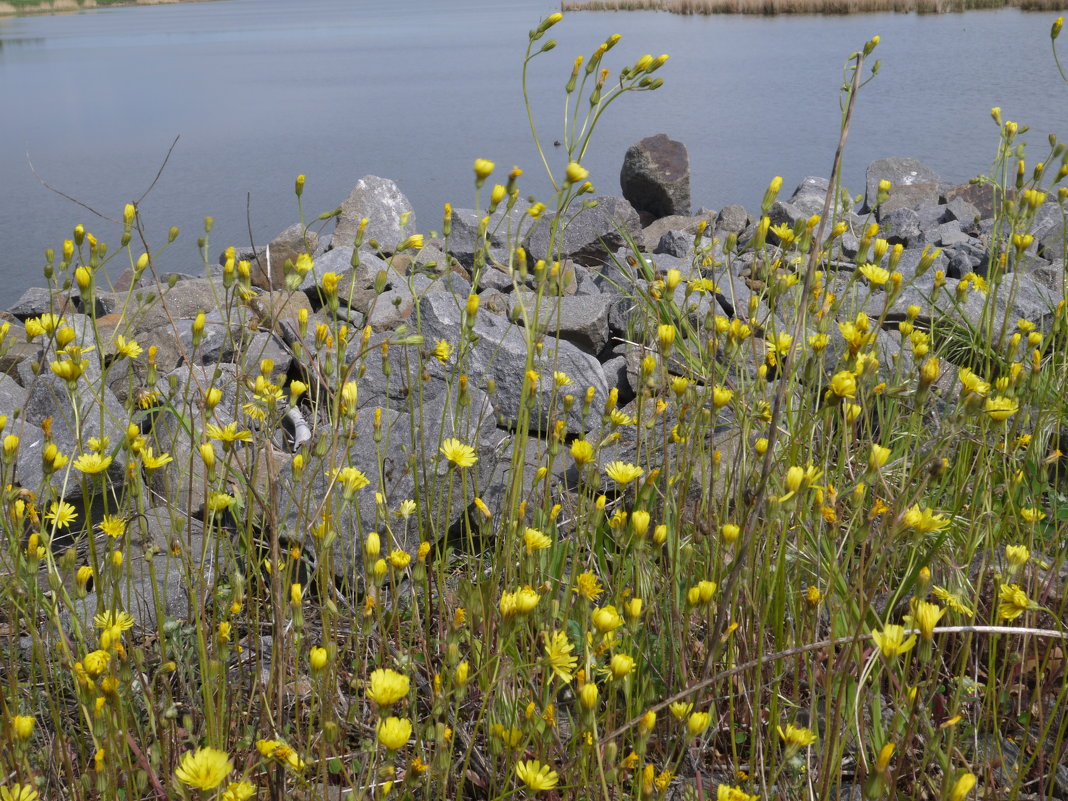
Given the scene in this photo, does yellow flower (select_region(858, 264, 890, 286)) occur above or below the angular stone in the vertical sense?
above

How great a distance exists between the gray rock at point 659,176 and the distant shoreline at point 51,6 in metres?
19.2

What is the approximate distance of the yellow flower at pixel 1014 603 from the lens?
1.05 meters

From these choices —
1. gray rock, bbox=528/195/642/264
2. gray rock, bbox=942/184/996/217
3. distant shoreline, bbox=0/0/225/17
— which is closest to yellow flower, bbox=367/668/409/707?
gray rock, bbox=528/195/642/264

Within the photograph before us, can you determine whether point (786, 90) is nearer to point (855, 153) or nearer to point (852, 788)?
point (855, 153)

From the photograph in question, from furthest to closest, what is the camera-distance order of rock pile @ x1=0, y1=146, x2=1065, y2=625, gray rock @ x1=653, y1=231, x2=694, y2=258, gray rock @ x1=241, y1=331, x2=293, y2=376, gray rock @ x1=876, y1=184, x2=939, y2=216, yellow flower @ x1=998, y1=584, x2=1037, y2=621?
gray rock @ x1=876, y1=184, x2=939, y2=216
gray rock @ x1=653, y1=231, x2=694, y2=258
gray rock @ x1=241, y1=331, x2=293, y2=376
rock pile @ x1=0, y1=146, x2=1065, y2=625
yellow flower @ x1=998, y1=584, x2=1037, y2=621

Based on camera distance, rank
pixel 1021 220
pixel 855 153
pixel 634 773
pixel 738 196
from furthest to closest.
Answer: pixel 855 153
pixel 738 196
pixel 1021 220
pixel 634 773

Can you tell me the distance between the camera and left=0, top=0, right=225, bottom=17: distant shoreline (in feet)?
63.9

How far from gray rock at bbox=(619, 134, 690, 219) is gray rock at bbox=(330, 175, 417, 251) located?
123 centimetres

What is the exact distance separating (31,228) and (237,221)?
36.7 inches

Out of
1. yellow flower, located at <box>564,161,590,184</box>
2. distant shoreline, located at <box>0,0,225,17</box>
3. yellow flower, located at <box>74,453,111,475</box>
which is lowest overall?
yellow flower, located at <box>74,453,111,475</box>

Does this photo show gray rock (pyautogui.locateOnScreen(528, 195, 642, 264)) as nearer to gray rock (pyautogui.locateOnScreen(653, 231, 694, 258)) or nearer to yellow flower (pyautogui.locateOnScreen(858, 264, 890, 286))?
gray rock (pyautogui.locateOnScreen(653, 231, 694, 258))

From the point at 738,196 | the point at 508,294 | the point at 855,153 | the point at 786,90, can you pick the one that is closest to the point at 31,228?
the point at 508,294

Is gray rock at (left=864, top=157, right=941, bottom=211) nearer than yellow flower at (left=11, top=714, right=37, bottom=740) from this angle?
No

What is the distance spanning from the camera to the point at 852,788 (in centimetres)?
115
